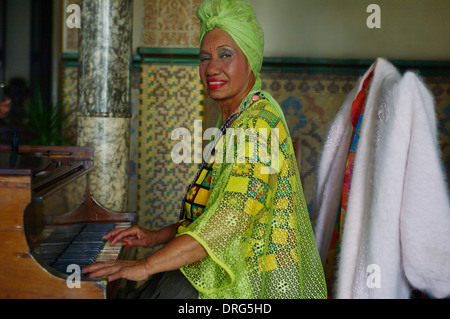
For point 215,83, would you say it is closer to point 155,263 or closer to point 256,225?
point 256,225

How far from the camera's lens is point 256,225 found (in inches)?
72.8

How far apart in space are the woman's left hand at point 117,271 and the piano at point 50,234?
44mm

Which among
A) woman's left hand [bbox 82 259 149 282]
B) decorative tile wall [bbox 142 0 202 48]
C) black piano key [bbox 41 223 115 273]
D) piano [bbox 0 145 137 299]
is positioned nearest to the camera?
piano [bbox 0 145 137 299]

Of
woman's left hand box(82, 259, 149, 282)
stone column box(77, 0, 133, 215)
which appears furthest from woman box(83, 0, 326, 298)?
stone column box(77, 0, 133, 215)

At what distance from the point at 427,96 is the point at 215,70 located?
82 centimetres

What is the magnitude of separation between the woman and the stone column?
176 cm

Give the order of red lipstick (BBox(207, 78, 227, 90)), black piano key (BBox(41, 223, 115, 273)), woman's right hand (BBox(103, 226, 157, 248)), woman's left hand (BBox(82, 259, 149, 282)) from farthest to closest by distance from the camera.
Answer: woman's right hand (BBox(103, 226, 157, 248))
red lipstick (BBox(207, 78, 227, 90))
black piano key (BBox(41, 223, 115, 273))
woman's left hand (BBox(82, 259, 149, 282))

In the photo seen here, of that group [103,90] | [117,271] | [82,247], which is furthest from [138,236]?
[103,90]

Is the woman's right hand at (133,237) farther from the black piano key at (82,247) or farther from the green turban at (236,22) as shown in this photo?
the green turban at (236,22)

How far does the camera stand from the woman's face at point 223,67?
2.06m

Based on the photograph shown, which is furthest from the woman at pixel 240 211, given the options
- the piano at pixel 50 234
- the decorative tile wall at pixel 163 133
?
the decorative tile wall at pixel 163 133

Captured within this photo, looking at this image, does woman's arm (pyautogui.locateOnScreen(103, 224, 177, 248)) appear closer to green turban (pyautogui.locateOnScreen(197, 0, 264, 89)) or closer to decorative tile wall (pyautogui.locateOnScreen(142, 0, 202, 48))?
green turban (pyautogui.locateOnScreen(197, 0, 264, 89))

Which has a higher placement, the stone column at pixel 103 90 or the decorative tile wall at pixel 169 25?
the decorative tile wall at pixel 169 25

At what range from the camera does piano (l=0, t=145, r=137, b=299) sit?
1.53 metres
